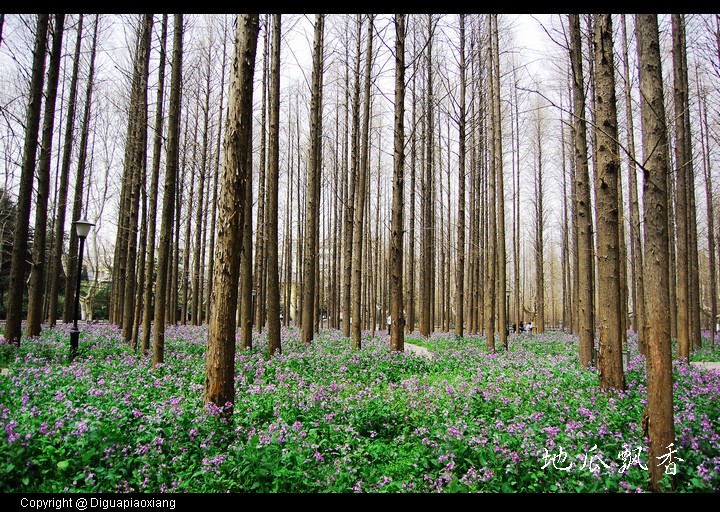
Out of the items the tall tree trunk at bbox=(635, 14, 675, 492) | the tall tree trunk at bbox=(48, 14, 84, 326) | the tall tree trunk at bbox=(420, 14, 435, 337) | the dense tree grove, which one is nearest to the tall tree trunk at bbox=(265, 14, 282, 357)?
the dense tree grove

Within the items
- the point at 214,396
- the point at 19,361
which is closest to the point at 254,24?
the point at 214,396

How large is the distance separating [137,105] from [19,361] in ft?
25.9

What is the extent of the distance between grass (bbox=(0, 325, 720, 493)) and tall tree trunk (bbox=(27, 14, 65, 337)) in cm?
569

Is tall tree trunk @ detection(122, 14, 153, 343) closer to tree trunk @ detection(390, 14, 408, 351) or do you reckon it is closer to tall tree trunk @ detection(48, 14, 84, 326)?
tall tree trunk @ detection(48, 14, 84, 326)

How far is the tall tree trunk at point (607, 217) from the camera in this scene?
603 cm

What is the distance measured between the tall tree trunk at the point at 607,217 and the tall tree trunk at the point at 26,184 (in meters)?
12.5

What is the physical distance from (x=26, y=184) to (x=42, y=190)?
133cm

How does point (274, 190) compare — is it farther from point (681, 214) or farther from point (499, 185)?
point (681, 214)

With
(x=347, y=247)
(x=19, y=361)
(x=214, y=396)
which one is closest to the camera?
(x=214, y=396)

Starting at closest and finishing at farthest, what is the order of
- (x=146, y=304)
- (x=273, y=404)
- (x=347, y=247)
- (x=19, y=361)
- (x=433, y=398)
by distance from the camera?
1. (x=273, y=404)
2. (x=433, y=398)
3. (x=19, y=361)
4. (x=146, y=304)
5. (x=347, y=247)

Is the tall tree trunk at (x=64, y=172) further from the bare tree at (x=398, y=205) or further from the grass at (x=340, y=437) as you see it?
the bare tree at (x=398, y=205)

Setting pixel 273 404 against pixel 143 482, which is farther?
pixel 273 404

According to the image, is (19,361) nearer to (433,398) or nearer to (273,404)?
(273,404)

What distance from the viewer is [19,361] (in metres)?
7.53
